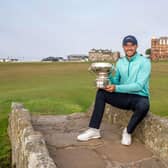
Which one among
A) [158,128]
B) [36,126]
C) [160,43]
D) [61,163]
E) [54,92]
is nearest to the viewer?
[61,163]

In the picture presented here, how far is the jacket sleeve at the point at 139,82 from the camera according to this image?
200 inches

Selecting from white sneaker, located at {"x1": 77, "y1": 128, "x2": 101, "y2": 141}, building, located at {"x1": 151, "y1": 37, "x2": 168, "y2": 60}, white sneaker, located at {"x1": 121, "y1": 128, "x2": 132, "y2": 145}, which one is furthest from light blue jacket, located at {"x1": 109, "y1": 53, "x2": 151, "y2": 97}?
building, located at {"x1": 151, "y1": 37, "x2": 168, "y2": 60}

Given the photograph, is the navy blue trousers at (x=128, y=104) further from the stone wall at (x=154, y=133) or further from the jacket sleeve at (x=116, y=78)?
the jacket sleeve at (x=116, y=78)

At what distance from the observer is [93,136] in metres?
5.44

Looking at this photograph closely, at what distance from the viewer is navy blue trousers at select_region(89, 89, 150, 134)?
16.5ft

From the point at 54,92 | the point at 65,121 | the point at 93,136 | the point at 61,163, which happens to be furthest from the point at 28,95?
the point at 61,163

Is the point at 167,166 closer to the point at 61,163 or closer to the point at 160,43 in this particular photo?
the point at 61,163

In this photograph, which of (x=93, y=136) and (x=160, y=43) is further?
(x=160, y=43)

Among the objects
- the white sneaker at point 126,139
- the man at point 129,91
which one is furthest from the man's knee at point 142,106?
the white sneaker at point 126,139

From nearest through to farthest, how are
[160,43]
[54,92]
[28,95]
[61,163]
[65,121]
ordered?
[61,163], [65,121], [28,95], [54,92], [160,43]

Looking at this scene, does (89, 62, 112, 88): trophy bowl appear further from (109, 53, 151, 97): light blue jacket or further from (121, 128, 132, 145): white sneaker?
(121, 128, 132, 145): white sneaker

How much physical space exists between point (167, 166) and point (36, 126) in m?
3.24

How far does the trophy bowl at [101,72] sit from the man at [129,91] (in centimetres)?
11

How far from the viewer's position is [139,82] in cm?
510
